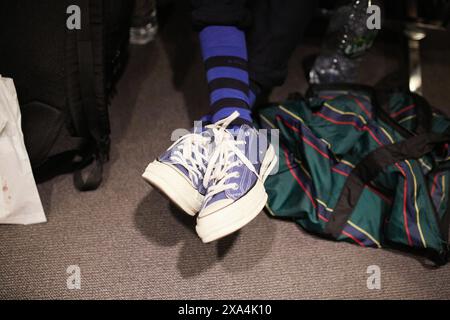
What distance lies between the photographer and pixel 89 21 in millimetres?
739

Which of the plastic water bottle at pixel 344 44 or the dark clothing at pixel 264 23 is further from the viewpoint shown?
the plastic water bottle at pixel 344 44

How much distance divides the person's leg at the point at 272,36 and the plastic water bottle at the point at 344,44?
11.0 inches

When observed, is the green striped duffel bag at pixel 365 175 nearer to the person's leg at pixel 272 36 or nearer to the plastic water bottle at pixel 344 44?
the person's leg at pixel 272 36

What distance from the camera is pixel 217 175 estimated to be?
720 mm

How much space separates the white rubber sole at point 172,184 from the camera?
Result: 0.68 meters

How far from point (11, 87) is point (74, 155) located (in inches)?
7.9

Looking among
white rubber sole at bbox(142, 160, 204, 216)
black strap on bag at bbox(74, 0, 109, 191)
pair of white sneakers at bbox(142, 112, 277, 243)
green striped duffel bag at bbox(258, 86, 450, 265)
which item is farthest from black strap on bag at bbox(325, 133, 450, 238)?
black strap on bag at bbox(74, 0, 109, 191)

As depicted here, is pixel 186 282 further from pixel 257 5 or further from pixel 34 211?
pixel 257 5

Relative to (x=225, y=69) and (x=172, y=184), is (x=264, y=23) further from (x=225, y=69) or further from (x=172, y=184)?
(x=172, y=184)

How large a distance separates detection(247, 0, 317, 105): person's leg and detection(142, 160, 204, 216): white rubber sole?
30 cm

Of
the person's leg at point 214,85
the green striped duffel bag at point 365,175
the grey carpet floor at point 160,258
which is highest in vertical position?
the person's leg at point 214,85

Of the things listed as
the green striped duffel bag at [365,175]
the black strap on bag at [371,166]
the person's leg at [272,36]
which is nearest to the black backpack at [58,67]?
the person's leg at [272,36]

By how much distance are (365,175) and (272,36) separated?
1.30 feet

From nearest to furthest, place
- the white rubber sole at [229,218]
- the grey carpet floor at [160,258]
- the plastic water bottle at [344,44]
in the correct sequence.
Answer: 1. the white rubber sole at [229,218]
2. the grey carpet floor at [160,258]
3. the plastic water bottle at [344,44]
